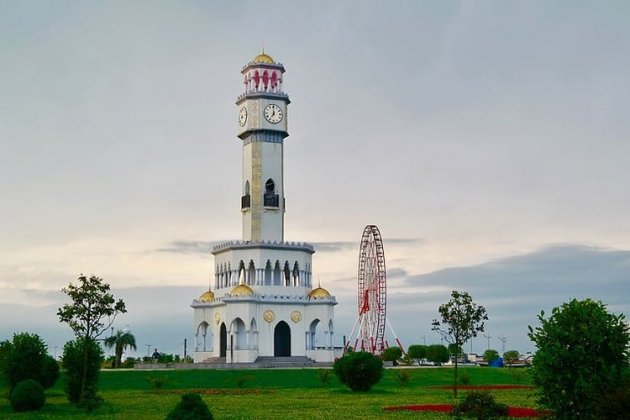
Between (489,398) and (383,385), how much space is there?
33587 millimetres

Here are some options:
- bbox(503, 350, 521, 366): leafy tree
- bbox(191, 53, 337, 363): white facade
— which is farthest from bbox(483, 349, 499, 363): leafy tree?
bbox(191, 53, 337, 363): white facade

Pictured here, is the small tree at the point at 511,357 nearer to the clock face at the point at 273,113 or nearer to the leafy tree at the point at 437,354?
the leafy tree at the point at 437,354

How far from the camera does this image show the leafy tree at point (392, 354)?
97262 mm

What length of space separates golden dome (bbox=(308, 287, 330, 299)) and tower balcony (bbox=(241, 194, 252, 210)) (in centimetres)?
1116

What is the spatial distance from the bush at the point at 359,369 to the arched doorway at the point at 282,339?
132 feet

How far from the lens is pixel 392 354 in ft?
323

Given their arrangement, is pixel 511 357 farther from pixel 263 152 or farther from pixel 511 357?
pixel 263 152

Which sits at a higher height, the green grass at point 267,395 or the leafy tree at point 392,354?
the leafy tree at point 392,354

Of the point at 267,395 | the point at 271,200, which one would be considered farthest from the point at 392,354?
the point at 267,395

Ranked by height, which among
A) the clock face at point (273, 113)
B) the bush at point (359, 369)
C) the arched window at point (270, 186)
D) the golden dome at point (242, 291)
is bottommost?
the bush at point (359, 369)

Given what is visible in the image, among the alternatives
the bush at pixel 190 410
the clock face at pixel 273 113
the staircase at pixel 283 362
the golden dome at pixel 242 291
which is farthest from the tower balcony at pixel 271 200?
the bush at pixel 190 410

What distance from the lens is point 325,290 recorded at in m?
91.8

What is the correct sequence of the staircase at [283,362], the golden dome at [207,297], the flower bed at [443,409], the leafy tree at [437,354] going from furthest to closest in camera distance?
the leafy tree at [437,354]
the golden dome at [207,297]
the staircase at [283,362]
the flower bed at [443,409]

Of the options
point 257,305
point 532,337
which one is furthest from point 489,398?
point 257,305
